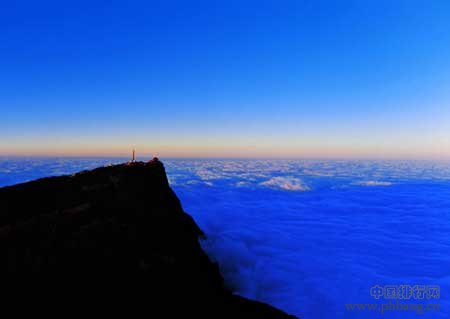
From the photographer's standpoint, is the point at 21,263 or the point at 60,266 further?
the point at 60,266

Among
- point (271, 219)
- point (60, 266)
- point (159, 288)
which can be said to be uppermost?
point (60, 266)

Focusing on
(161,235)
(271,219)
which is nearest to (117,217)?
(161,235)

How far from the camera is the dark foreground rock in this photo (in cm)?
315

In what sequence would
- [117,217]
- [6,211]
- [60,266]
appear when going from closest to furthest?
[60,266] → [6,211] → [117,217]

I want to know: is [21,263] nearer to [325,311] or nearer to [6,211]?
[6,211]

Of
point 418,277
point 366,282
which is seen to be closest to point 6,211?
point 366,282

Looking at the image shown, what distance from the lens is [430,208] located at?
142 ft

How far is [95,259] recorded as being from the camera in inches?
148

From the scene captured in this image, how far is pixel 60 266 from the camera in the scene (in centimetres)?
340

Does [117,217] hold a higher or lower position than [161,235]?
higher

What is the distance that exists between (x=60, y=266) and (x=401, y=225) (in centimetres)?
3925

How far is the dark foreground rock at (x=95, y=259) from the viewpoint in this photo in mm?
3154

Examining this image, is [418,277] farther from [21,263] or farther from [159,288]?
[21,263]

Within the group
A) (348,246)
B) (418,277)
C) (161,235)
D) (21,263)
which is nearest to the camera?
(21,263)
